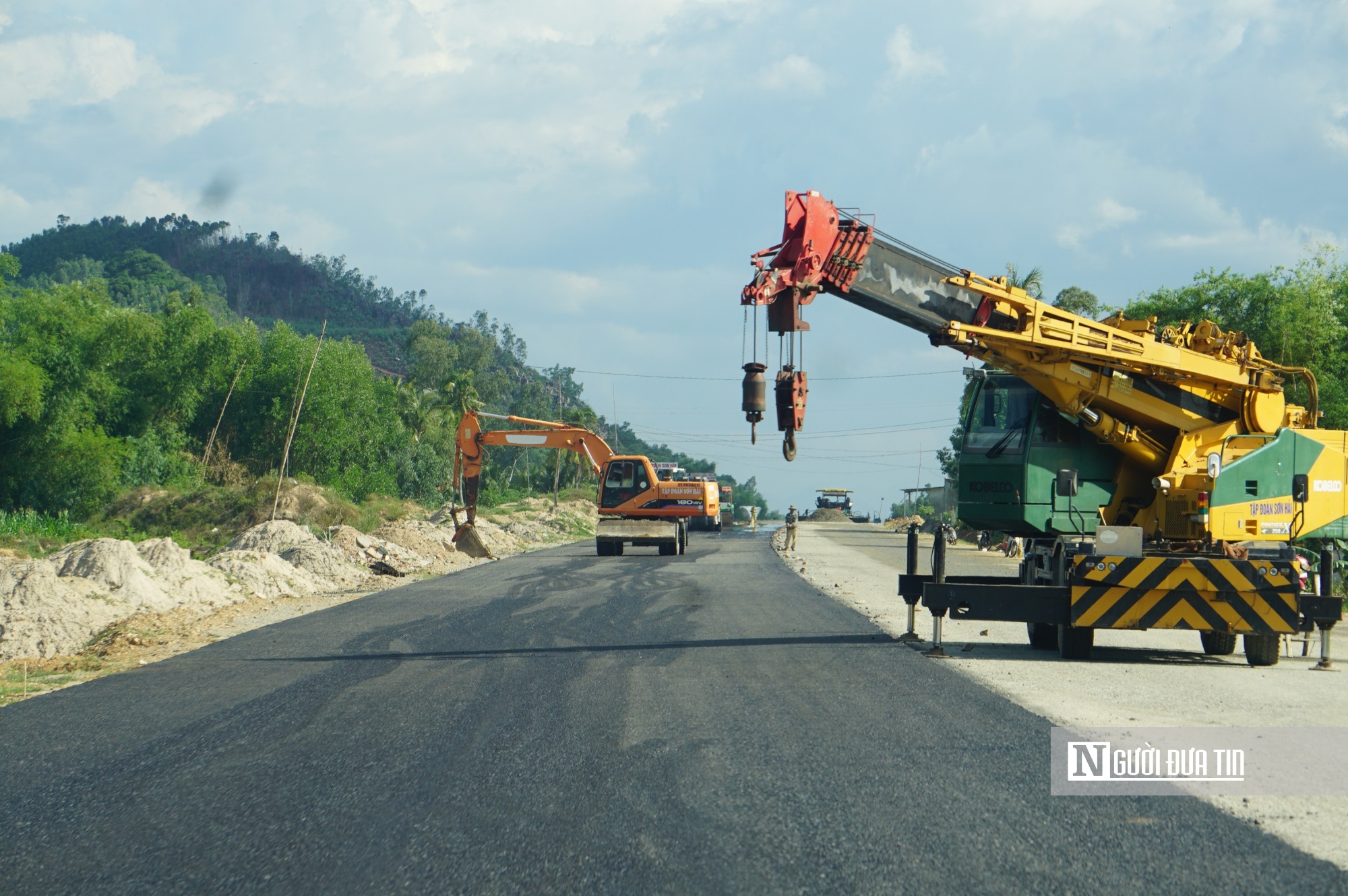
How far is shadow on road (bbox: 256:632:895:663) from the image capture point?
12.3 metres

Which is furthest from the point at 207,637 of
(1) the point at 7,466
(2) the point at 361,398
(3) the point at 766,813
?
(2) the point at 361,398

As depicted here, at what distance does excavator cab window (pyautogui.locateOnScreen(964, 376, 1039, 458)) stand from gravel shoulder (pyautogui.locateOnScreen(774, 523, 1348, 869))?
2505mm

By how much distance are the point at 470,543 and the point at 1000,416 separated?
23298mm

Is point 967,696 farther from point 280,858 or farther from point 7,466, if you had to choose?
point 7,466

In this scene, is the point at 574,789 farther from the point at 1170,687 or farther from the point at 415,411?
the point at 415,411

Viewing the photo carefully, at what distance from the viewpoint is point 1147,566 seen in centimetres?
1173

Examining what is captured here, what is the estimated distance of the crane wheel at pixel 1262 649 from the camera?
12094mm

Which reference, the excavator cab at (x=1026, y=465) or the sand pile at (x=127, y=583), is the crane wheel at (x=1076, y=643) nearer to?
the excavator cab at (x=1026, y=465)

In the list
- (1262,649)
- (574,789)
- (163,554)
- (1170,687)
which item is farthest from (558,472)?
(574,789)

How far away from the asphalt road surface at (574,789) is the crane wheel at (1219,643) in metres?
4.27

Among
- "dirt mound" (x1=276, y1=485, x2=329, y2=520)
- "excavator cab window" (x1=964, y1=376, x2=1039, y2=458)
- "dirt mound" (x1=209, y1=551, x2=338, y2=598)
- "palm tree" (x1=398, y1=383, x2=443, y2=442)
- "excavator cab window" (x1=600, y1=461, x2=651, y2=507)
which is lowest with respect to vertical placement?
"dirt mound" (x1=209, y1=551, x2=338, y2=598)

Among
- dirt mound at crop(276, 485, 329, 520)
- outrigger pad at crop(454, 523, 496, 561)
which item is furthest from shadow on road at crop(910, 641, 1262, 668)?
dirt mound at crop(276, 485, 329, 520)

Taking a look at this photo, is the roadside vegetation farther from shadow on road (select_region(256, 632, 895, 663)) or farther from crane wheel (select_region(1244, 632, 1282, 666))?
crane wheel (select_region(1244, 632, 1282, 666))

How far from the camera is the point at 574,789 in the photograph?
6.41 m
